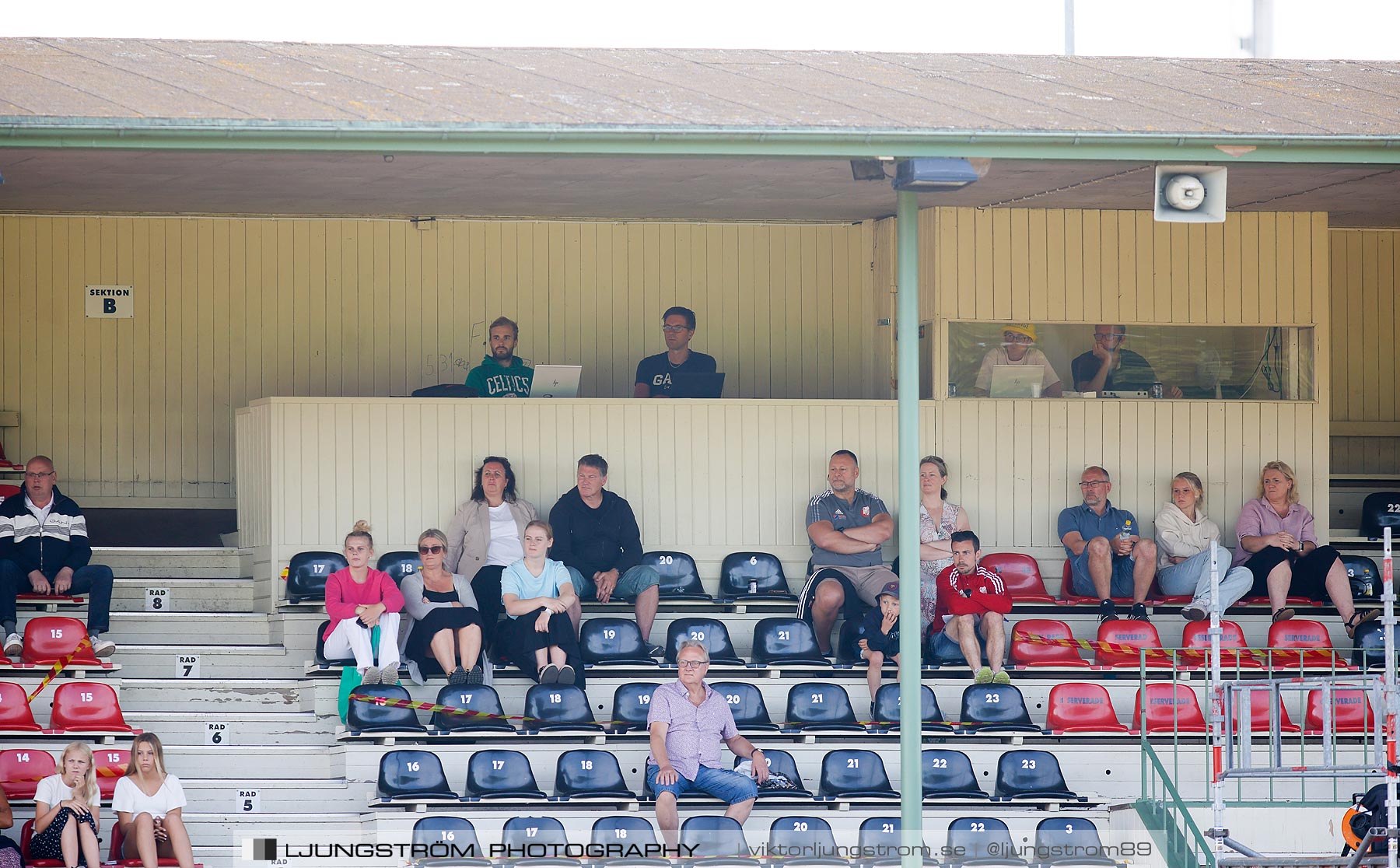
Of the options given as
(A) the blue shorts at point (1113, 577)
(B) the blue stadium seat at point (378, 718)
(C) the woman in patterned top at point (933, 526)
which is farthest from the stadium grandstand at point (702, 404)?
(C) the woman in patterned top at point (933, 526)

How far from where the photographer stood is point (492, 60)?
30.7 feet

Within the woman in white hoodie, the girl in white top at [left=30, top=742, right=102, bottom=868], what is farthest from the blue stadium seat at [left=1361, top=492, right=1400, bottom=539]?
the girl in white top at [left=30, top=742, right=102, bottom=868]

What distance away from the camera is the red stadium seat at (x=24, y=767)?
30.0ft

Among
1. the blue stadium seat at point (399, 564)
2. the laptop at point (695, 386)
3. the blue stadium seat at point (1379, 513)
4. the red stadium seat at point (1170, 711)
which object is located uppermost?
the laptop at point (695, 386)

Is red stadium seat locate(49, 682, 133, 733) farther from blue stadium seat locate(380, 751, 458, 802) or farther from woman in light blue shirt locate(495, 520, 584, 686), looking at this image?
woman in light blue shirt locate(495, 520, 584, 686)

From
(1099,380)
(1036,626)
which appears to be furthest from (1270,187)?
(1036,626)

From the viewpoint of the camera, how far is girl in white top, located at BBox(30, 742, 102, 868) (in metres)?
8.58

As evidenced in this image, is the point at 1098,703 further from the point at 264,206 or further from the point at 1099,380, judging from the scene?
the point at 264,206

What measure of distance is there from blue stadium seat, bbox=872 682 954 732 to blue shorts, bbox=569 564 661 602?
5.18 ft

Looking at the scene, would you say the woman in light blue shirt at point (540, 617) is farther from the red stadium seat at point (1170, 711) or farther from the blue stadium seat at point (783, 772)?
the red stadium seat at point (1170, 711)

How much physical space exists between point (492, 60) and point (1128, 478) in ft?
16.6

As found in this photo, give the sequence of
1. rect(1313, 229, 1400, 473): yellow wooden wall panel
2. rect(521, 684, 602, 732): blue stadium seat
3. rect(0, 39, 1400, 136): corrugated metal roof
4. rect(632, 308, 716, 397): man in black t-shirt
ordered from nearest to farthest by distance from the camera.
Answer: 1. rect(0, 39, 1400, 136): corrugated metal roof
2. rect(521, 684, 602, 732): blue stadium seat
3. rect(632, 308, 716, 397): man in black t-shirt
4. rect(1313, 229, 1400, 473): yellow wooden wall panel

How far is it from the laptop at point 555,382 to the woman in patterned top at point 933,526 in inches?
91.0

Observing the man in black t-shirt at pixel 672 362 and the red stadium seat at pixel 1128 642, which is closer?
the red stadium seat at pixel 1128 642
